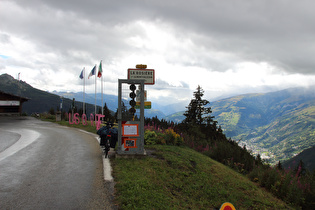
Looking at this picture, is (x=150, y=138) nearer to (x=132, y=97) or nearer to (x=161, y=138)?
(x=161, y=138)

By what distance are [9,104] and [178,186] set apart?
3624cm

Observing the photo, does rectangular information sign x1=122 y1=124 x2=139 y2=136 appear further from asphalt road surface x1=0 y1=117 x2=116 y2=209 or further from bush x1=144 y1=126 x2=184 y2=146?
bush x1=144 y1=126 x2=184 y2=146

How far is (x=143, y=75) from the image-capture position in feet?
27.5

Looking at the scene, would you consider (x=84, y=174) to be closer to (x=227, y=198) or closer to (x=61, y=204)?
(x=61, y=204)

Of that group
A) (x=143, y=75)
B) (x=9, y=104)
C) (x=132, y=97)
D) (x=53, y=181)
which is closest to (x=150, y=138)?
(x=132, y=97)

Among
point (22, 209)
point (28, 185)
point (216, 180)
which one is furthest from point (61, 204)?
point (216, 180)

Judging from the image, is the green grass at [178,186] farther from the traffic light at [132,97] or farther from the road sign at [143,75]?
the road sign at [143,75]

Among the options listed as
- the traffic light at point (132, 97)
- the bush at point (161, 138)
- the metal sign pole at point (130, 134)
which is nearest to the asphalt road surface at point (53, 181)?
the metal sign pole at point (130, 134)

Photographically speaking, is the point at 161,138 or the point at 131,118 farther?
the point at 161,138

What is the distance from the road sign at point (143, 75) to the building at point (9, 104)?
108 feet

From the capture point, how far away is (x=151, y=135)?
11.9 meters

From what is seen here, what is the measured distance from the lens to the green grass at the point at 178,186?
4.80 meters

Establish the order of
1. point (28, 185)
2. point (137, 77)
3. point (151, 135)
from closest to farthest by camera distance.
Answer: point (28, 185) < point (137, 77) < point (151, 135)

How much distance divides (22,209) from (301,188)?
9.04 metres
